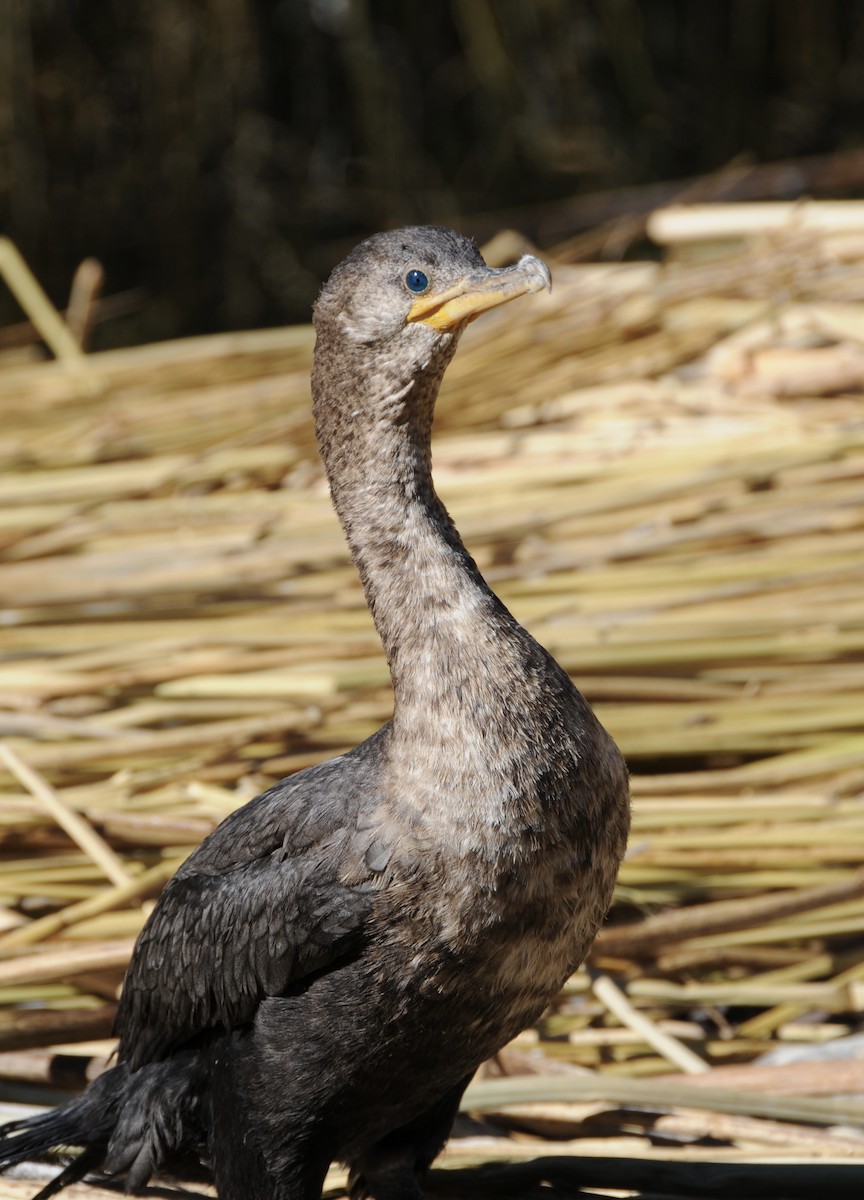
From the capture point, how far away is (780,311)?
13.7 feet

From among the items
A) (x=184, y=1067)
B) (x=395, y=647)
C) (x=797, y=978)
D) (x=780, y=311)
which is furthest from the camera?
(x=780, y=311)

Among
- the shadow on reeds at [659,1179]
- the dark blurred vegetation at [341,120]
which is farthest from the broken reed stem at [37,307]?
the shadow on reeds at [659,1179]

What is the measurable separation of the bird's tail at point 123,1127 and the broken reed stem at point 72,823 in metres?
0.48

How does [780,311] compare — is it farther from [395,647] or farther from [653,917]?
[395,647]

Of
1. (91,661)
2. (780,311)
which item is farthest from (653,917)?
(780,311)

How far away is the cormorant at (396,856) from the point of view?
1.90 m

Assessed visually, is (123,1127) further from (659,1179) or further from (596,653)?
(596,653)

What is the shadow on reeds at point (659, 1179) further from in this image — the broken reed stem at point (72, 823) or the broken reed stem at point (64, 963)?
the broken reed stem at point (72, 823)

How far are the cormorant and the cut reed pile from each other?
0.47 m

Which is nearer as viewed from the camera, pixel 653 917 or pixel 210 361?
pixel 653 917

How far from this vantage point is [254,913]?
204cm

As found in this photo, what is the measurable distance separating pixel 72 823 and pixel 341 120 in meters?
5.39

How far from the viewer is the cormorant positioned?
74.7 inches

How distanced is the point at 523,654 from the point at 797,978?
112 centimetres
